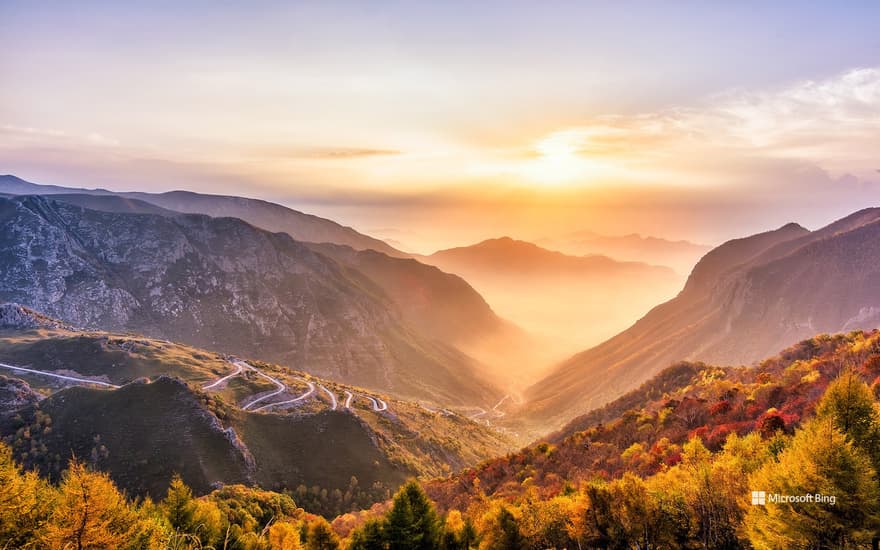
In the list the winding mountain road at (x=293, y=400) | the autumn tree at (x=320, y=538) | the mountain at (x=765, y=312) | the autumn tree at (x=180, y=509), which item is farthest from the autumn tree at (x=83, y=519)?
the mountain at (x=765, y=312)

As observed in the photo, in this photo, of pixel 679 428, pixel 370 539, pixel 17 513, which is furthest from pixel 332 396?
pixel 17 513

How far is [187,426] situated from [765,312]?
181 meters

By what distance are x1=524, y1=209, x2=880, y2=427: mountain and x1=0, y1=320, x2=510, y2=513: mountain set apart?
3604 inches

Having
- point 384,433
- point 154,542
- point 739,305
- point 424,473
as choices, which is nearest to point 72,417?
point 384,433

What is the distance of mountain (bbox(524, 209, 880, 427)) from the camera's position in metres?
138

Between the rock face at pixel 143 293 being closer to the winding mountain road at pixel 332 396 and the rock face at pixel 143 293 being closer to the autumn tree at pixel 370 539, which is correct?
the winding mountain road at pixel 332 396

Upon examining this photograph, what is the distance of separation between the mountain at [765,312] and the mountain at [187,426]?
91.5m

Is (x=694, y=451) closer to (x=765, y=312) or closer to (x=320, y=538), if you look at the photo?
(x=320, y=538)

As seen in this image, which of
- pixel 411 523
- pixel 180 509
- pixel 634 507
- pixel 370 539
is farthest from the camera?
pixel 180 509

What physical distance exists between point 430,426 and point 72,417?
75161mm

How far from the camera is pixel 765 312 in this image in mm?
156875

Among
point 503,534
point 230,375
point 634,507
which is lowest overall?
point 230,375

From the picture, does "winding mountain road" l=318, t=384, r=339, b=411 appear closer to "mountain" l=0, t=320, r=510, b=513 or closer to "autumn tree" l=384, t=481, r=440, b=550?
"mountain" l=0, t=320, r=510, b=513

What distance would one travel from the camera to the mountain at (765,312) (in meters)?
138
